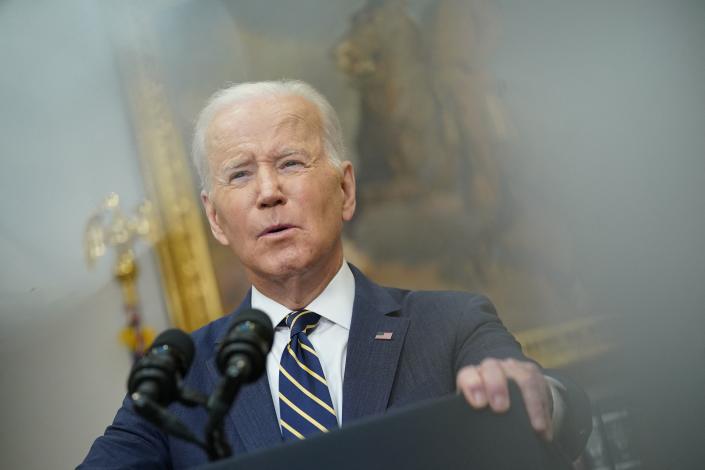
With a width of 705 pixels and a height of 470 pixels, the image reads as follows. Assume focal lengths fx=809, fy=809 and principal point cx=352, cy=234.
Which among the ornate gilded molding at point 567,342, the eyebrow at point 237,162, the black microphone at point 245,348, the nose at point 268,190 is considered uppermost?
the eyebrow at point 237,162

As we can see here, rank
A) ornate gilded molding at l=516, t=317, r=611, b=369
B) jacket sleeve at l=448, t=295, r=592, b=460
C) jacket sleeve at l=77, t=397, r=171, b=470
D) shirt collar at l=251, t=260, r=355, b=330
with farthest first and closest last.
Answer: ornate gilded molding at l=516, t=317, r=611, b=369 → shirt collar at l=251, t=260, r=355, b=330 → jacket sleeve at l=77, t=397, r=171, b=470 → jacket sleeve at l=448, t=295, r=592, b=460

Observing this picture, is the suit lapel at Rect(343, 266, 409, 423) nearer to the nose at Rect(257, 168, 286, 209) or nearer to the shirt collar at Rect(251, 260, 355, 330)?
the shirt collar at Rect(251, 260, 355, 330)

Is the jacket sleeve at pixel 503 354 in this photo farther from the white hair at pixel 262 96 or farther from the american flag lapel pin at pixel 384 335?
the white hair at pixel 262 96

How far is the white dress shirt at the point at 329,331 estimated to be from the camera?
1.84 metres

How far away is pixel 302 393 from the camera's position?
5.83ft

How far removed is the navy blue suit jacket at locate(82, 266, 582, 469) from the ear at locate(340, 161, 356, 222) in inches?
12.0

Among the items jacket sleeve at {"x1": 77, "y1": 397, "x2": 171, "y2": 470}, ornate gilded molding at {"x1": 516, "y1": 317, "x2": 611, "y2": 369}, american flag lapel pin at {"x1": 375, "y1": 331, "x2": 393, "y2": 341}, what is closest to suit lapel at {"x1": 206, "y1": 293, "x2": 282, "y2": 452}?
jacket sleeve at {"x1": 77, "y1": 397, "x2": 171, "y2": 470}

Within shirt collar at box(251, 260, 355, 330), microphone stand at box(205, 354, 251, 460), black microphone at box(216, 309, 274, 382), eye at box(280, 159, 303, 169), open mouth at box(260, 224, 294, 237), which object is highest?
eye at box(280, 159, 303, 169)

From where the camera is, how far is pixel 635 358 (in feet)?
13.8

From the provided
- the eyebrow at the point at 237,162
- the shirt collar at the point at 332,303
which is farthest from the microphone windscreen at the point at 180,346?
the eyebrow at the point at 237,162

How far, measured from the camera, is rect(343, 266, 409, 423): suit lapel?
174 cm

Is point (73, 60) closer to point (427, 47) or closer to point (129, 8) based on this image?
point (129, 8)

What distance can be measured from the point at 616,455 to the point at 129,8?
11.9 feet

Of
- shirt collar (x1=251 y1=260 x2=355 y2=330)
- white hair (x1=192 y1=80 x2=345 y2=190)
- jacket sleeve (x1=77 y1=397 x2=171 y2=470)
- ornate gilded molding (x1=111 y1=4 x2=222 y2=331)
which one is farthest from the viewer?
ornate gilded molding (x1=111 y1=4 x2=222 y2=331)
